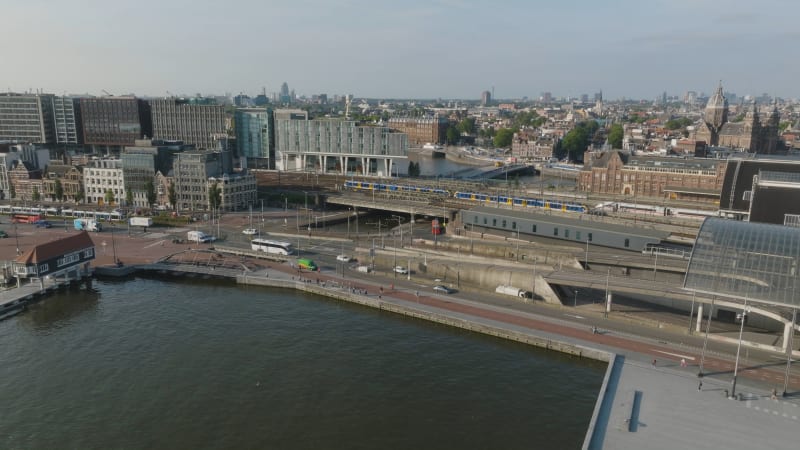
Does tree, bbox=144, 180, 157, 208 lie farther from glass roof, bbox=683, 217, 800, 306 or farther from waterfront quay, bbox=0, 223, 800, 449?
glass roof, bbox=683, 217, 800, 306

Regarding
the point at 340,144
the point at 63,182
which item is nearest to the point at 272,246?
the point at 63,182

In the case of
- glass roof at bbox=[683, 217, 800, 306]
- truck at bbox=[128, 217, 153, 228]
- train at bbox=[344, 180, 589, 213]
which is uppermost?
glass roof at bbox=[683, 217, 800, 306]

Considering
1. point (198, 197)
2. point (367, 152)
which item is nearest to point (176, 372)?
point (198, 197)

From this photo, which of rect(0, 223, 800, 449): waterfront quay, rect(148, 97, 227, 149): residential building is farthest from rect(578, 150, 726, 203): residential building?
rect(148, 97, 227, 149): residential building

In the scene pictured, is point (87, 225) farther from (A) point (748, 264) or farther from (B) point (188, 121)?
(A) point (748, 264)

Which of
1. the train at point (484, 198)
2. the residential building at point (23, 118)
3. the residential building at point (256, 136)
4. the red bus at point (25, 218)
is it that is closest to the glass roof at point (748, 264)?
the train at point (484, 198)

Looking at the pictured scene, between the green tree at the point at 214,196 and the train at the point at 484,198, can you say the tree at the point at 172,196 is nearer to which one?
the green tree at the point at 214,196
